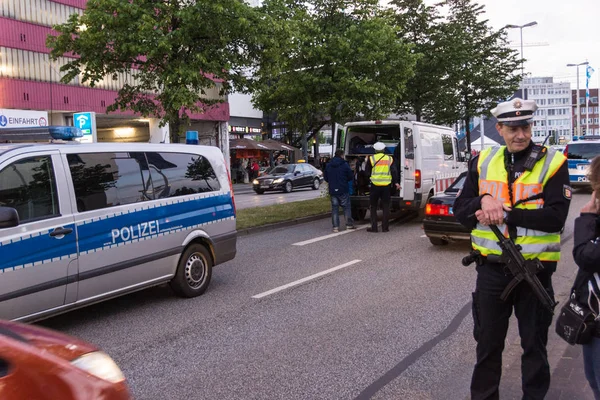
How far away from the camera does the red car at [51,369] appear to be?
6.77ft

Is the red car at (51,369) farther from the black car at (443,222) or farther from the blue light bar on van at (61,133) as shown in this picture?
the black car at (443,222)

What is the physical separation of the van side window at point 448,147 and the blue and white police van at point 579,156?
22.4 feet

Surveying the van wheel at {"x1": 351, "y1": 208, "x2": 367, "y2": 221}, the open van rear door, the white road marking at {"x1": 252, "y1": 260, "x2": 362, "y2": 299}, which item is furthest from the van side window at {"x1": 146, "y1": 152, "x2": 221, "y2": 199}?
the van wheel at {"x1": 351, "y1": 208, "x2": 367, "y2": 221}

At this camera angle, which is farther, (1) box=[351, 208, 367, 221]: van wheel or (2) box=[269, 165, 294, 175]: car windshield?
(2) box=[269, 165, 294, 175]: car windshield

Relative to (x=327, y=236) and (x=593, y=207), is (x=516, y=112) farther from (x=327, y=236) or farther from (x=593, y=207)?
(x=327, y=236)

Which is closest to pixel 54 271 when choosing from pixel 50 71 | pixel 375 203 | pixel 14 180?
pixel 14 180

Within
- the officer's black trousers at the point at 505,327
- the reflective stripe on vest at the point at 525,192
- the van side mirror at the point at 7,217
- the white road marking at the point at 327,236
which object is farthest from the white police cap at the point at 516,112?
the white road marking at the point at 327,236

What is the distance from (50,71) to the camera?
102ft

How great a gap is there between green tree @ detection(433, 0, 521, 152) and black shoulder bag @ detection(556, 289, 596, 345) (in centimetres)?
Answer: 2264

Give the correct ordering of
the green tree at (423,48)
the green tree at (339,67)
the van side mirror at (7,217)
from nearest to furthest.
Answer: the van side mirror at (7,217) → the green tree at (339,67) → the green tree at (423,48)

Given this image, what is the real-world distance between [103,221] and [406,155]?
28.7 feet

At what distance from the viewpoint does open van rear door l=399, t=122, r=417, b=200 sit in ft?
43.1

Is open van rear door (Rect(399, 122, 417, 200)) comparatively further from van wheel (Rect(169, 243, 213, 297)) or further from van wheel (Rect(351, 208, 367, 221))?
van wheel (Rect(169, 243, 213, 297))

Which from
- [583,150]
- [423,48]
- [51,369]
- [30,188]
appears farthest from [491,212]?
[423,48]
